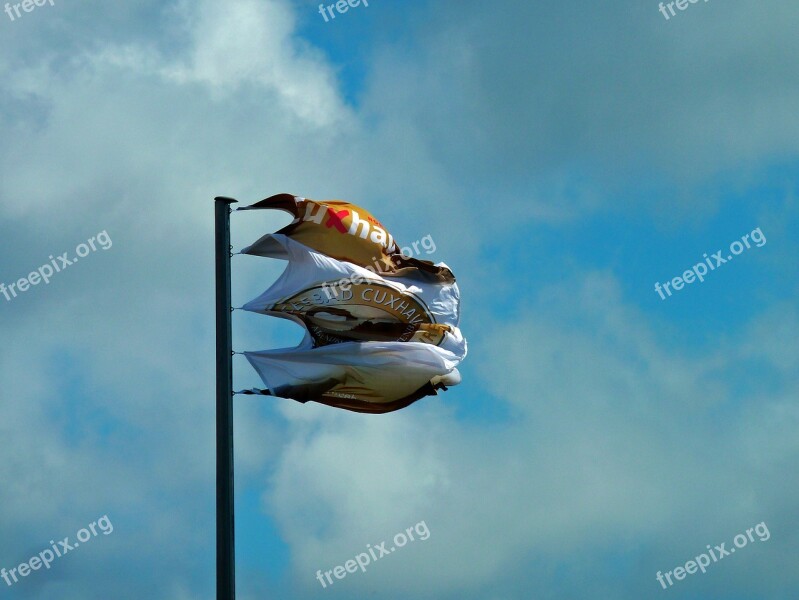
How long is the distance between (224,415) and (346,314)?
163 inches

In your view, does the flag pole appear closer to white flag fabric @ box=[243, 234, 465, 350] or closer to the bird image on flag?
the bird image on flag

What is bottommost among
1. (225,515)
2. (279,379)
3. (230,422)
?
(225,515)

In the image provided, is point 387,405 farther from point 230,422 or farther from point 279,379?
point 230,422

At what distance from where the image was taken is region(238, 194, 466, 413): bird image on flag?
78.4 feet

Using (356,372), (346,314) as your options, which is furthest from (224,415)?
(346,314)

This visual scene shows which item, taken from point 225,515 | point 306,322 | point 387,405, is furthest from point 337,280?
point 225,515

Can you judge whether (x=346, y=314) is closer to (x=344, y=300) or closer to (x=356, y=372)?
(x=344, y=300)

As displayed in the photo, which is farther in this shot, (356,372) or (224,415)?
(356,372)

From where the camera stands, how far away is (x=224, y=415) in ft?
70.8

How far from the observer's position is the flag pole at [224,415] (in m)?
20.6

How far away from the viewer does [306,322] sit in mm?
24344

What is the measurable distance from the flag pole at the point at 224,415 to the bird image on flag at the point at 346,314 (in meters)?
0.86

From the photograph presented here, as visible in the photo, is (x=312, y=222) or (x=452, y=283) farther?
(x=452, y=283)

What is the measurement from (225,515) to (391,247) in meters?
8.14
